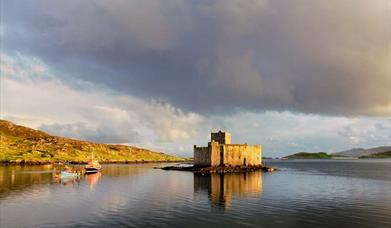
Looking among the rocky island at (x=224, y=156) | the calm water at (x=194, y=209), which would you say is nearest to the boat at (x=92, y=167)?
the rocky island at (x=224, y=156)

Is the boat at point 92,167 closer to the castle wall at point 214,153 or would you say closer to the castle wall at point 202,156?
the castle wall at point 202,156

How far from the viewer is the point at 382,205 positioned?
4638 cm

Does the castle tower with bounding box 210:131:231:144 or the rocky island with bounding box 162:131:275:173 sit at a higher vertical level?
the castle tower with bounding box 210:131:231:144

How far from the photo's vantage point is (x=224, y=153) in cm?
10844

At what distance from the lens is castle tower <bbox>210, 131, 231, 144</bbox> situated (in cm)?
11018

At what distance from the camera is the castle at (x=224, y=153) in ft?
356

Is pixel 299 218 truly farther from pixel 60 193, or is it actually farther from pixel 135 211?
pixel 60 193

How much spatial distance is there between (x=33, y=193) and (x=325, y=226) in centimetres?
4427

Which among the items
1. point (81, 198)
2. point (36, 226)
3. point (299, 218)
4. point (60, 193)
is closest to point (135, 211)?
point (36, 226)

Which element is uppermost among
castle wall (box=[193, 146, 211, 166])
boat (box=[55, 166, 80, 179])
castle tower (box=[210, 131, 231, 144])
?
castle tower (box=[210, 131, 231, 144])

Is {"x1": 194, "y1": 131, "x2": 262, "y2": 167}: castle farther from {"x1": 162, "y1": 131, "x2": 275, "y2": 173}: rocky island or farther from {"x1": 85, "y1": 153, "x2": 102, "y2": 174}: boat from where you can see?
{"x1": 85, "y1": 153, "x2": 102, "y2": 174}: boat

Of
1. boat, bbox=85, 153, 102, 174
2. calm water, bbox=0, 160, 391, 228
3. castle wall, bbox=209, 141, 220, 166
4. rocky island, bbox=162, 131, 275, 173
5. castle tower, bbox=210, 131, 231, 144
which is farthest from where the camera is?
castle tower, bbox=210, 131, 231, 144

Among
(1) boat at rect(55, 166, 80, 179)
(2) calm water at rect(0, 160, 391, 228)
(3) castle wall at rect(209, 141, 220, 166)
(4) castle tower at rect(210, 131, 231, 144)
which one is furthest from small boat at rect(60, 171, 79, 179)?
(4) castle tower at rect(210, 131, 231, 144)

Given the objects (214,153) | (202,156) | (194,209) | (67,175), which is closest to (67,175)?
(67,175)
